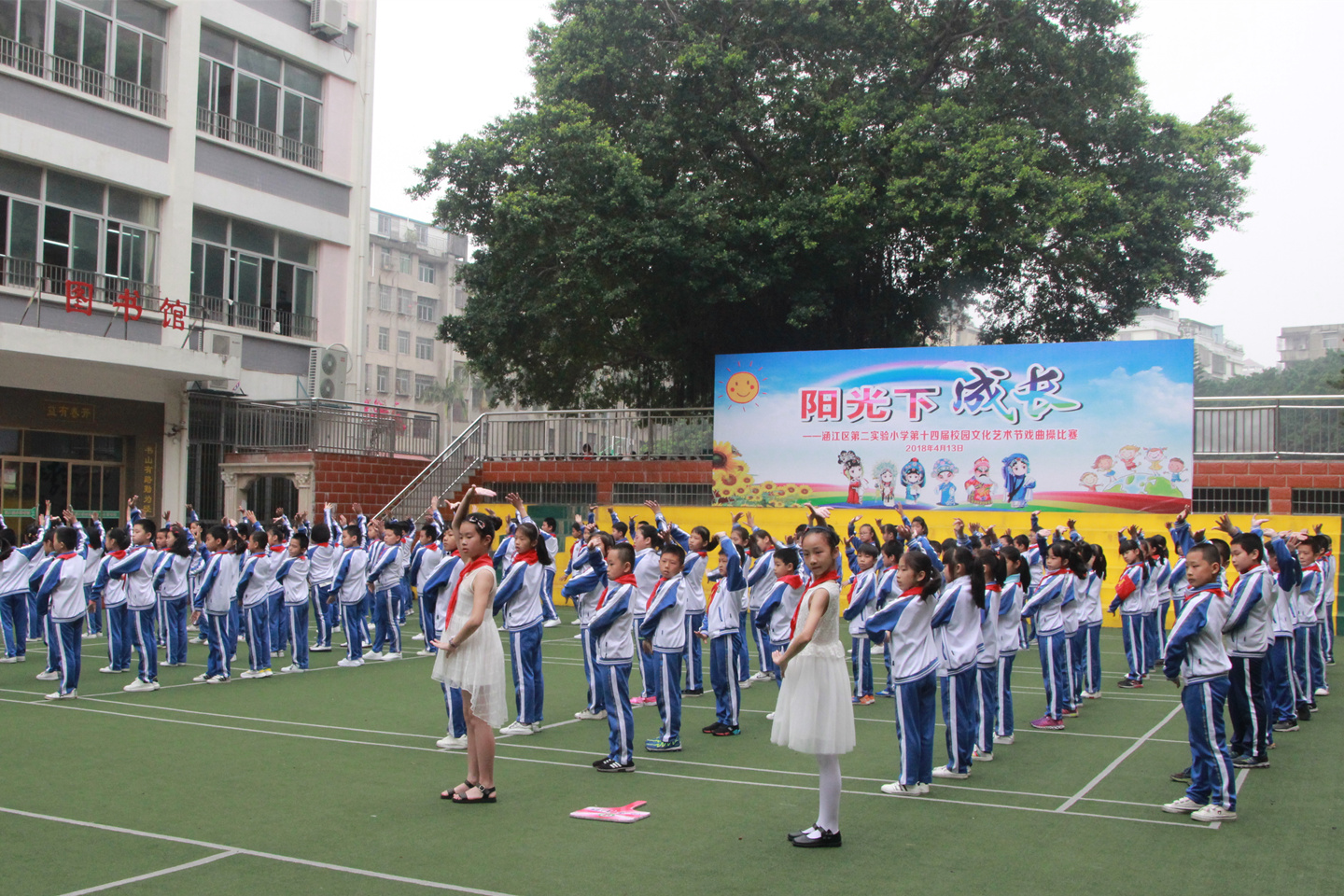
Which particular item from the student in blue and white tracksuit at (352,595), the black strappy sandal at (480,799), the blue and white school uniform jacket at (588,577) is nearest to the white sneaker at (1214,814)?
the black strappy sandal at (480,799)

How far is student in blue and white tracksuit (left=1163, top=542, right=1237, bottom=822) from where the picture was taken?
6.55m

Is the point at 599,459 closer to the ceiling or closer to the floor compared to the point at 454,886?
closer to the ceiling

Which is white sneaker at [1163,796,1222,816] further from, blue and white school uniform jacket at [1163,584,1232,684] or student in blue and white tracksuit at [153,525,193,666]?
student in blue and white tracksuit at [153,525,193,666]

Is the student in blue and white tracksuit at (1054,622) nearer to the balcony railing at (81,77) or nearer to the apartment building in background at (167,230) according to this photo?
the apartment building in background at (167,230)

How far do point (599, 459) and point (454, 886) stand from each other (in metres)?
17.7

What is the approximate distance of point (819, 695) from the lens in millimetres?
5945

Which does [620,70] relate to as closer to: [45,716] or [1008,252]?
[1008,252]

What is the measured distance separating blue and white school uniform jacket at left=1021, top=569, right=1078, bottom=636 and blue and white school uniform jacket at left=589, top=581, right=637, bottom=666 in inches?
143

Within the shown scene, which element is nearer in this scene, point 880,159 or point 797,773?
point 797,773

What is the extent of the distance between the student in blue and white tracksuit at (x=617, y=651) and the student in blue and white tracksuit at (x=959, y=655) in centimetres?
214

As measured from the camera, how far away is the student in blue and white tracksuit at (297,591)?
1303cm

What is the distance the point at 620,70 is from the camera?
22.0 m

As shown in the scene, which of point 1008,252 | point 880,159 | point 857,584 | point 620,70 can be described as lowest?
point 857,584

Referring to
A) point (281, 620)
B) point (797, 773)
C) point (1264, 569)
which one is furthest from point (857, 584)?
point (281, 620)
